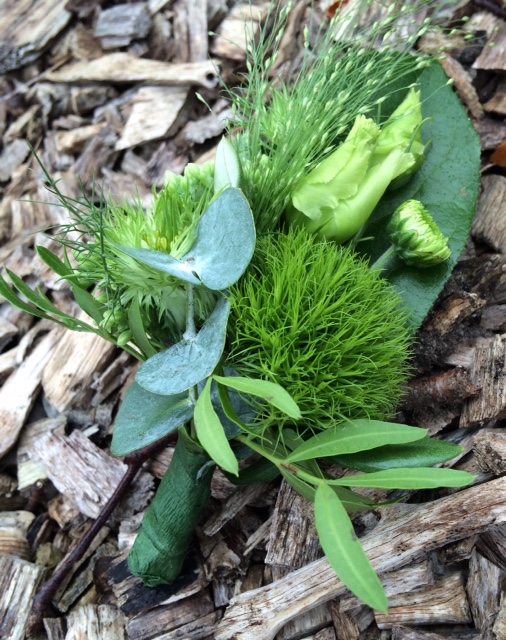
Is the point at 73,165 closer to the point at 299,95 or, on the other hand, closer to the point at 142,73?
the point at 142,73

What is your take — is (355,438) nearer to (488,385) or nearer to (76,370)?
(488,385)

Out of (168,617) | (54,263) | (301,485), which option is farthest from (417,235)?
(168,617)

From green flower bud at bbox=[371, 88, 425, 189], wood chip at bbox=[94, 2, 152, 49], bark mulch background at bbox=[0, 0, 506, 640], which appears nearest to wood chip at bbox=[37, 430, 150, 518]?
bark mulch background at bbox=[0, 0, 506, 640]

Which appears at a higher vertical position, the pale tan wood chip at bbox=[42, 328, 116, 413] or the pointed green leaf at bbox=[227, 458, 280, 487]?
the pointed green leaf at bbox=[227, 458, 280, 487]

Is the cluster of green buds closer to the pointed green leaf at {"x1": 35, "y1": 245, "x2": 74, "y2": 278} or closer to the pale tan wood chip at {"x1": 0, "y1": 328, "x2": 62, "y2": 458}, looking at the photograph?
the pointed green leaf at {"x1": 35, "y1": 245, "x2": 74, "y2": 278}

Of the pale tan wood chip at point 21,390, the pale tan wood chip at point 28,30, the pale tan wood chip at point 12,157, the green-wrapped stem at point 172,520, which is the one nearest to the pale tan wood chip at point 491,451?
the green-wrapped stem at point 172,520

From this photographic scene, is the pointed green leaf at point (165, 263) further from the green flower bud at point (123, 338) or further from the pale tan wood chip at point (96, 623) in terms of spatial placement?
the pale tan wood chip at point (96, 623)
